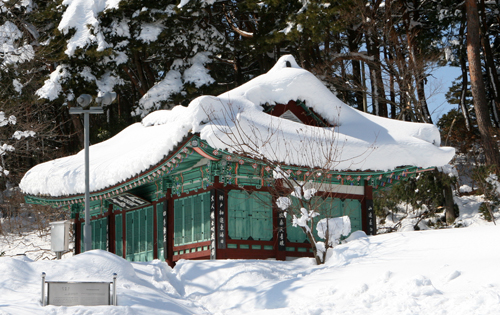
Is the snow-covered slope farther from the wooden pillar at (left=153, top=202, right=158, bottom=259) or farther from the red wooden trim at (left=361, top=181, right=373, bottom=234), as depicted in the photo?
the red wooden trim at (left=361, top=181, right=373, bottom=234)

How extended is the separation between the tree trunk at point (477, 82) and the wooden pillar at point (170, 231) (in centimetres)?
1312

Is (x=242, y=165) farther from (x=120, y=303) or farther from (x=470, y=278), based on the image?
(x=470, y=278)

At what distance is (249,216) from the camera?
1383cm

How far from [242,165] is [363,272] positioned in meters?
4.54

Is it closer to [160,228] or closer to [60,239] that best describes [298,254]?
[160,228]

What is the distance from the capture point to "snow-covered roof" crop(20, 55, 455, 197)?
12.4 m

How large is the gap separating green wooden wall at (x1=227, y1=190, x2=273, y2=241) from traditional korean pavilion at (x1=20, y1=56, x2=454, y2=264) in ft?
0.08

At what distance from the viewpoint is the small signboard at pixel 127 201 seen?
15.9 meters

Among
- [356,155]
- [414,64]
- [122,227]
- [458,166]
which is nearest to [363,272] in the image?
[356,155]

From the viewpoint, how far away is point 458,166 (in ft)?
101

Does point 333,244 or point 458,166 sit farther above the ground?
point 458,166

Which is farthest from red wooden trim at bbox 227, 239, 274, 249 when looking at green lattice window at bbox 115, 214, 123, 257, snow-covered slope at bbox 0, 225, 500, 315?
green lattice window at bbox 115, 214, 123, 257

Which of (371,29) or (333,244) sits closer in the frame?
(333,244)

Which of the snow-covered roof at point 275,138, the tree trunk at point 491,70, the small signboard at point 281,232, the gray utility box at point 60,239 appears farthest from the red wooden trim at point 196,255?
the tree trunk at point 491,70
